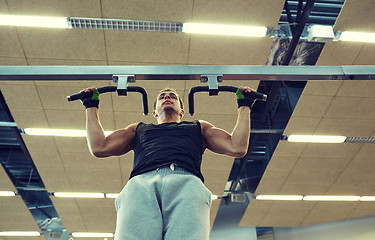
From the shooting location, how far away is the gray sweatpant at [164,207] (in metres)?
1.01

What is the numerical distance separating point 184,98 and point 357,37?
196 cm

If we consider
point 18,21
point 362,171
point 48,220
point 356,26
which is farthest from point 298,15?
point 48,220

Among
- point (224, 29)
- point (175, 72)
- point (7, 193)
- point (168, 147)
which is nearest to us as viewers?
point (168, 147)

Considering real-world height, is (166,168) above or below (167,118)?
below

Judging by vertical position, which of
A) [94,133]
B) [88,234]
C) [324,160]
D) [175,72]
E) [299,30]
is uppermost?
[299,30]

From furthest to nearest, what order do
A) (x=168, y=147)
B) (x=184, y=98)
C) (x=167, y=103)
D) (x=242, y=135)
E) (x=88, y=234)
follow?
(x=88, y=234) → (x=184, y=98) → (x=167, y=103) → (x=242, y=135) → (x=168, y=147)

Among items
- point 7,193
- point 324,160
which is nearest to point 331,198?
point 324,160

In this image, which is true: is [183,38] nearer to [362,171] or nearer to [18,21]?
[18,21]

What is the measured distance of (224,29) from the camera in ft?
9.74

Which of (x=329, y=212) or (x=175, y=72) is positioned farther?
(x=329, y=212)

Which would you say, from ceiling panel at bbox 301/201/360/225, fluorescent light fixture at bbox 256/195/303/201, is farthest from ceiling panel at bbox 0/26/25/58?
ceiling panel at bbox 301/201/360/225

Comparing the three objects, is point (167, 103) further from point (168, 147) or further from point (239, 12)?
point (239, 12)

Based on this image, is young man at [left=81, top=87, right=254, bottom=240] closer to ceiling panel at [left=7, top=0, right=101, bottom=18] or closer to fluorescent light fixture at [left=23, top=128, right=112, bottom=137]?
ceiling panel at [left=7, top=0, right=101, bottom=18]

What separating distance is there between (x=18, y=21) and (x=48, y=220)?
5.48 m
